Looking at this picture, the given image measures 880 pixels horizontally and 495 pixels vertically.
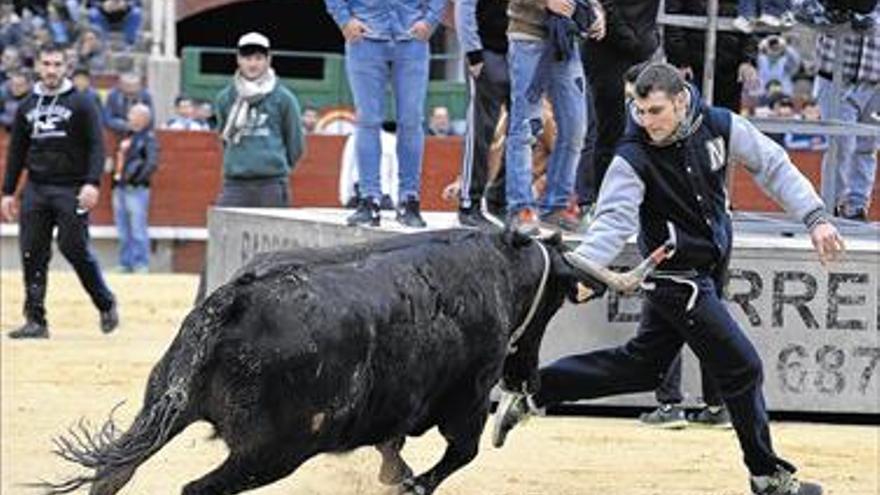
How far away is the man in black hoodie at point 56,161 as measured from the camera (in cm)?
1230

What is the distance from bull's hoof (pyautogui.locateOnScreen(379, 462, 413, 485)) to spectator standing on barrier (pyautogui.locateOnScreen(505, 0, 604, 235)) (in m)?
2.29

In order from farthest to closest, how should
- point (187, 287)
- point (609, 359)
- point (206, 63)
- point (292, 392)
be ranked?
point (206, 63)
point (187, 287)
point (609, 359)
point (292, 392)

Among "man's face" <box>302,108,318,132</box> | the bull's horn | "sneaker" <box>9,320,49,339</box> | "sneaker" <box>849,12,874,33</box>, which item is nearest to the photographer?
the bull's horn

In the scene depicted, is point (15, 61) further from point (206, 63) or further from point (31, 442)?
point (31, 442)

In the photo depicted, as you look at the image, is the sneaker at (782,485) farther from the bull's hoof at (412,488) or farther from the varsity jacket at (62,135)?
the varsity jacket at (62,135)

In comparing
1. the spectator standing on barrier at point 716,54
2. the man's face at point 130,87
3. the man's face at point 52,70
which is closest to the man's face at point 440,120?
the man's face at point 130,87

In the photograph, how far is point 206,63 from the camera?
2622 centimetres

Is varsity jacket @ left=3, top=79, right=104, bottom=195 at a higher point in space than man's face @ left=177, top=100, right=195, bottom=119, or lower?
higher

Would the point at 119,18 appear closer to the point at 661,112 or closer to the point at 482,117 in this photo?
the point at 482,117

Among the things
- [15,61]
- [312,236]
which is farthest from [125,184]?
→ [312,236]

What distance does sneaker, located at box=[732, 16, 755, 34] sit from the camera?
9875 millimetres

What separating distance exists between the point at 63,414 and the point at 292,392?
4.01m

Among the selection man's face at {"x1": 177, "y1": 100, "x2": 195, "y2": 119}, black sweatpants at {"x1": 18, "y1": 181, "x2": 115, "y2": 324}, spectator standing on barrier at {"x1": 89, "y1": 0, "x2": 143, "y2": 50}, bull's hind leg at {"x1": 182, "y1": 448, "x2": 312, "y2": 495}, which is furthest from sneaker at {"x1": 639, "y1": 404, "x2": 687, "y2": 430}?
spectator standing on barrier at {"x1": 89, "y1": 0, "x2": 143, "y2": 50}

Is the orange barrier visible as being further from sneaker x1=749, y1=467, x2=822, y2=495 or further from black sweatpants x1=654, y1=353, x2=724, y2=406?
sneaker x1=749, y1=467, x2=822, y2=495
